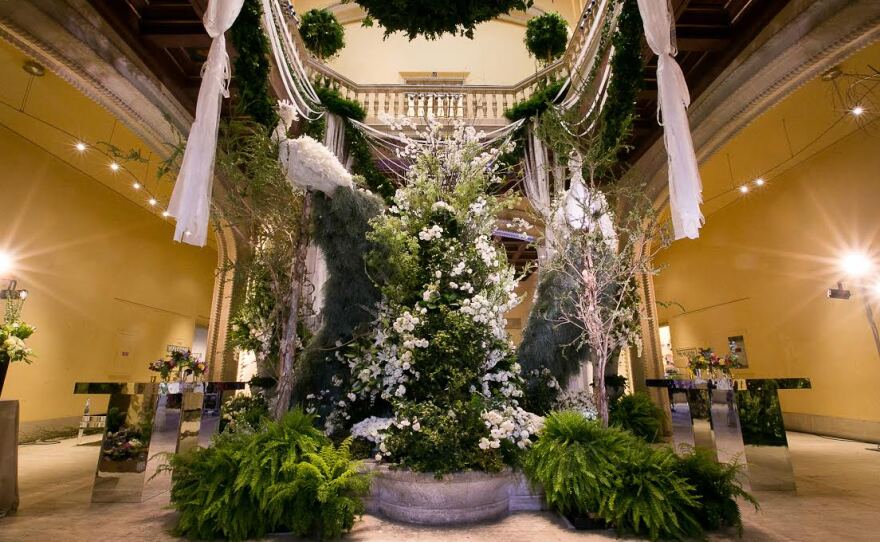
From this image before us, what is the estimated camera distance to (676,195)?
2.94 metres

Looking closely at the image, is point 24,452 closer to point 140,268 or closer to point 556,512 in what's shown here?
point 140,268

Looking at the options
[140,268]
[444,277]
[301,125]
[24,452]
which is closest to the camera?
[444,277]

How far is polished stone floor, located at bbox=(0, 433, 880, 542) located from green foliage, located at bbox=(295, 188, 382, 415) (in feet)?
5.14

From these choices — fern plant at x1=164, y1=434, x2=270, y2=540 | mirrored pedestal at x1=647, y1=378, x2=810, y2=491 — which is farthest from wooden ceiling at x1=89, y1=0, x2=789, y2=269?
fern plant at x1=164, y1=434, x2=270, y2=540

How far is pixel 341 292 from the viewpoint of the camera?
4234mm

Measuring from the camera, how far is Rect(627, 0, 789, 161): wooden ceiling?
13.6 ft

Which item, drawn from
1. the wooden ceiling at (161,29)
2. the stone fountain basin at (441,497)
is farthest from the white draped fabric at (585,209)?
the wooden ceiling at (161,29)

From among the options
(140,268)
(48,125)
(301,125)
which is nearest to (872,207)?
(301,125)

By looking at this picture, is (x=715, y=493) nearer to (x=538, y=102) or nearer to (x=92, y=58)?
(x=538, y=102)

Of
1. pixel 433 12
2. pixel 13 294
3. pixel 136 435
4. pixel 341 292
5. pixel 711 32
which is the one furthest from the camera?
pixel 13 294

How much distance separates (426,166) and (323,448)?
9.40 ft

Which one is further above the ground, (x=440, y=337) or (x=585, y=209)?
(x=585, y=209)

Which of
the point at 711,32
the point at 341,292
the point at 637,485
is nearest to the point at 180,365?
the point at 341,292

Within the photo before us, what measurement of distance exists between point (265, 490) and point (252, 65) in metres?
4.02
